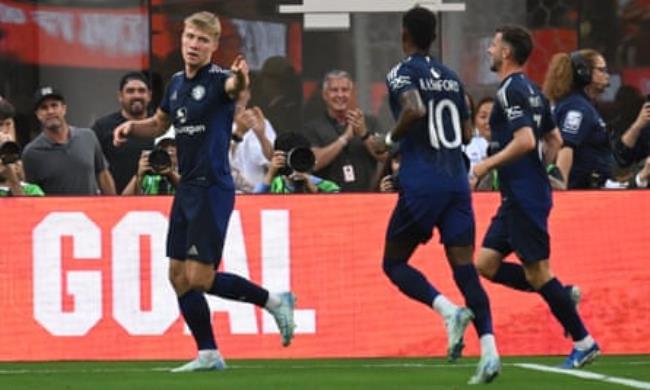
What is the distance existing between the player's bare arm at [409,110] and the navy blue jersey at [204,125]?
1276mm

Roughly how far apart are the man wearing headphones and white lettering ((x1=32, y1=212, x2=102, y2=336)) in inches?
137

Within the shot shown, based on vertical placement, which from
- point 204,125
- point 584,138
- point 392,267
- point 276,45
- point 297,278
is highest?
point 276,45

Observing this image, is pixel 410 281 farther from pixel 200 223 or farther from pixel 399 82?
pixel 200 223

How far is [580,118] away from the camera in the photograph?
690 inches

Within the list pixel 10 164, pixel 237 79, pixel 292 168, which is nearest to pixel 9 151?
pixel 10 164

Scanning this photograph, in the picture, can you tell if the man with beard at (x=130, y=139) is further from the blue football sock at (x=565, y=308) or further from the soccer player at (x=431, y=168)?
the soccer player at (x=431, y=168)

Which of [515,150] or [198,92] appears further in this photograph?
[198,92]

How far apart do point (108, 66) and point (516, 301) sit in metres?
4.50

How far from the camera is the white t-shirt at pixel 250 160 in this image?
60.4 ft

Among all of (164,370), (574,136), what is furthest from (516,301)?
(164,370)

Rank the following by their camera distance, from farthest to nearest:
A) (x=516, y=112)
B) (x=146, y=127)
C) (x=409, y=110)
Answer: (x=146, y=127)
(x=516, y=112)
(x=409, y=110)

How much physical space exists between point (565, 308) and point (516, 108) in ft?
4.30

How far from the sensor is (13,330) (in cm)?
1730

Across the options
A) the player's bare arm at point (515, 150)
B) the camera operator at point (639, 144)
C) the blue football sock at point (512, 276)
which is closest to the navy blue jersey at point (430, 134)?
the player's bare arm at point (515, 150)
